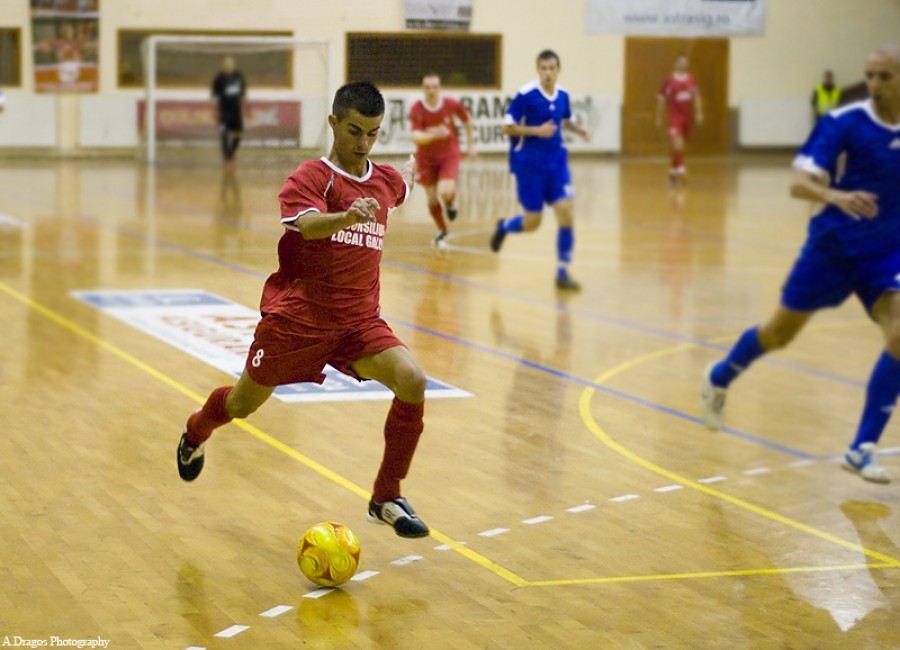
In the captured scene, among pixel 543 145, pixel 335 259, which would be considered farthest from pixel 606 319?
pixel 335 259

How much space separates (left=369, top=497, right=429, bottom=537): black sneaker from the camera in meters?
5.48

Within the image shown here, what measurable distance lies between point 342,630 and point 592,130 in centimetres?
2627

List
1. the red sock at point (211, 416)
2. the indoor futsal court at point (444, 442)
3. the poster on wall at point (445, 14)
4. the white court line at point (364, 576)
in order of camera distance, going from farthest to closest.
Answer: the poster on wall at point (445, 14), the red sock at point (211, 416), the white court line at point (364, 576), the indoor futsal court at point (444, 442)

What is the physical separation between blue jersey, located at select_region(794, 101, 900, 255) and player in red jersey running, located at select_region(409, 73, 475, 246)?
23.6ft

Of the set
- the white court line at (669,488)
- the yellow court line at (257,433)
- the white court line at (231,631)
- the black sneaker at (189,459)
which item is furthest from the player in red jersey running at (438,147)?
the white court line at (231,631)

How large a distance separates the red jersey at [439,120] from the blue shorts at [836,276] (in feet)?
24.4

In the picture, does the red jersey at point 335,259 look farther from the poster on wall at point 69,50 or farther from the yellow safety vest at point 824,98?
the yellow safety vest at point 824,98

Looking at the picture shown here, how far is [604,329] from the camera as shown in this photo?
11.0 metres

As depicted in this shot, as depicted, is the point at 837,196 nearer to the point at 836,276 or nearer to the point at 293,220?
the point at 836,276

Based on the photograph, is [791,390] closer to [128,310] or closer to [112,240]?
[128,310]

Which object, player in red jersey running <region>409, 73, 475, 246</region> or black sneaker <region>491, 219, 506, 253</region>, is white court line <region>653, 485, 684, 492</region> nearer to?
player in red jersey running <region>409, 73, 475, 246</region>

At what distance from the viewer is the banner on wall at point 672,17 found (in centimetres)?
1683

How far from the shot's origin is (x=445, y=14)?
40.2ft

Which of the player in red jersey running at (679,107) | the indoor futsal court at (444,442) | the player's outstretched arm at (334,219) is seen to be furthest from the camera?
the player in red jersey running at (679,107)
